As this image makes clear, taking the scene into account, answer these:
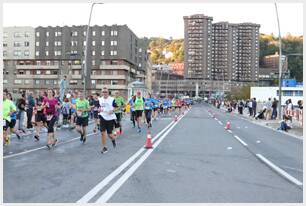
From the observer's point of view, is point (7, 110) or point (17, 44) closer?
point (7, 110)

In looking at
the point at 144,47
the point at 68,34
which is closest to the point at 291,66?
the point at 144,47

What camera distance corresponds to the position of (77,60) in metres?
95.2

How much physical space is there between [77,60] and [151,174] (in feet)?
287

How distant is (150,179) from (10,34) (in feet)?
317

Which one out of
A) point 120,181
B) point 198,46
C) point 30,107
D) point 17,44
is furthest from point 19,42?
point 120,181

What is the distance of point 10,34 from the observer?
327 feet

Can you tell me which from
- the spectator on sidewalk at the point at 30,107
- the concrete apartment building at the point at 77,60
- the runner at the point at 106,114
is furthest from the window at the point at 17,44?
the runner at the point at 106,114

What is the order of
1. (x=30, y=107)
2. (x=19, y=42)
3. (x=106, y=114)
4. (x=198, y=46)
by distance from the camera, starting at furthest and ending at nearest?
1. (x=198, y=46)
2. (x=19, y=42)
3. (x=30, y=107)
4. (x=106, y=114)

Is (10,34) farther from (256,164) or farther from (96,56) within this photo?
(256,164)

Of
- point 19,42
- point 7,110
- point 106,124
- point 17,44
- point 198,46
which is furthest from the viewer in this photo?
point 198,46

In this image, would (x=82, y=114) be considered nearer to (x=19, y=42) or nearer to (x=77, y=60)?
(x=77, y=60)

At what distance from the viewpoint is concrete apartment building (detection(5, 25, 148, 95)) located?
9544cm

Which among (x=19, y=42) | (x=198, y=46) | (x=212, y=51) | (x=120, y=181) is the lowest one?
(x=120, y=181)

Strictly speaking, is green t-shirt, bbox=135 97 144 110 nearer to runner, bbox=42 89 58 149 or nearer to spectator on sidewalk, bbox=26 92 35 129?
spectator on sidewalk, bbox=26 92 35 129
